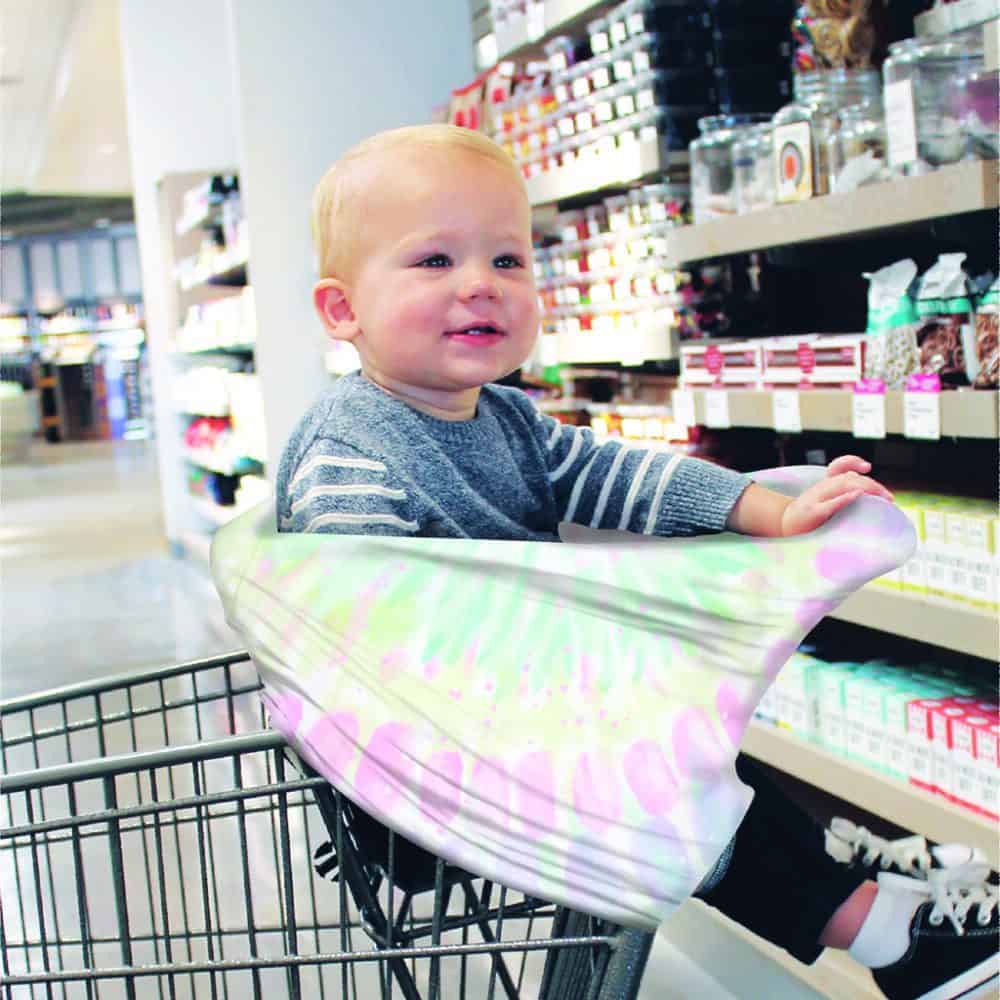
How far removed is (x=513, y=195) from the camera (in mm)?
1325

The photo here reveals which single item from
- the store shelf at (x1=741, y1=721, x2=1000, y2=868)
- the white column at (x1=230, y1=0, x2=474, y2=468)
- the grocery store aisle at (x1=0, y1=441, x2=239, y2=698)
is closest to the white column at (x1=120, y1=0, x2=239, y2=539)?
the grocery store aisle at (x1=0, y1=441, x2=239, y2=698)

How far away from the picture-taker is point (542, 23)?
3594 millimetres

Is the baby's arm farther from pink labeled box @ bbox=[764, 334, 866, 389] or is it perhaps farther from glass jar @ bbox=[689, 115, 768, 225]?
glass jar @ bbox=[689, 115, 768, 225]

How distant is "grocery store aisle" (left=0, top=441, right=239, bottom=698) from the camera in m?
5.57

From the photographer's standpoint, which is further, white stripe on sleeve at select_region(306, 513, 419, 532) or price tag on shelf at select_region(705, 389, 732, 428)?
price tag on shelf at select_region(705, 389, 732, 428)

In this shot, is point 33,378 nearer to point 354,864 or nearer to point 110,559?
point 110,559

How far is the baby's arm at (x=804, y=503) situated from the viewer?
124cm

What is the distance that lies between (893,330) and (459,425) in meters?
1.21

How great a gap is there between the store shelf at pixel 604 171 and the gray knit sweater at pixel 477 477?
68.4 inches

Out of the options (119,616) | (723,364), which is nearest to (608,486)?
(723,364)

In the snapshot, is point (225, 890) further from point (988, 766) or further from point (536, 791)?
point (536, 791)

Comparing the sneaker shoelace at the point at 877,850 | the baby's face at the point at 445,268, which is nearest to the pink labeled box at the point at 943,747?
the sneaker shoelace at the point at 877,850

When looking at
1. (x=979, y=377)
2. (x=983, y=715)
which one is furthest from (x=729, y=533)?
(x=983, y=715)

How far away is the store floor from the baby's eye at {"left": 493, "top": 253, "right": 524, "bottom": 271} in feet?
5.35
